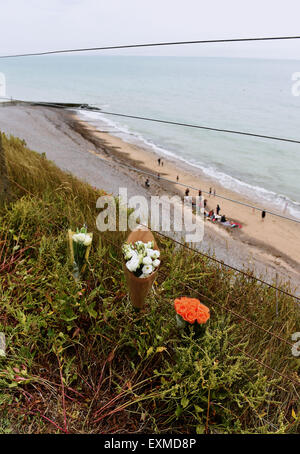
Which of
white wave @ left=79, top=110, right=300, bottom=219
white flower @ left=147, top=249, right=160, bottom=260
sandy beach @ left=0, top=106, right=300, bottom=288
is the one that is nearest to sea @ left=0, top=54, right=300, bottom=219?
white wave @ left=79, top=110, right=300, bottom=219

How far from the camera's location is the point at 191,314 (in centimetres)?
147

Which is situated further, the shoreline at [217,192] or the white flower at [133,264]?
the shoreline at [217,192]

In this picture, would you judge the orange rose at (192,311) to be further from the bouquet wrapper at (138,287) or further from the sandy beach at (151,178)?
the sandy beach at (151,178)

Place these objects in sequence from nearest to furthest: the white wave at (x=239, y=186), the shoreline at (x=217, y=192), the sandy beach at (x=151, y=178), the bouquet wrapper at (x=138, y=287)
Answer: the bouquet wrapper at (x=138, y=287) < the sandy beach at (x=151, y=178) < the shoreline at (x=217, y=192) < the white wave at (x=239, y=186)

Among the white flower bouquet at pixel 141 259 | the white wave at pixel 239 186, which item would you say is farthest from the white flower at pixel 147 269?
the white wave at pixel 239 186

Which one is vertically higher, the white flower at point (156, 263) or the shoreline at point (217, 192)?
the white flower at point (156, 263)

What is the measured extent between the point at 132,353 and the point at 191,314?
38cm

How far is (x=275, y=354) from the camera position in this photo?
159cm

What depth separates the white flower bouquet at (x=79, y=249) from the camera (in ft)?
5.87

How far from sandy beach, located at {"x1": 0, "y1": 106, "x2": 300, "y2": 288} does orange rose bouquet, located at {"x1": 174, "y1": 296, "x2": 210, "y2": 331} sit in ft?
6.42

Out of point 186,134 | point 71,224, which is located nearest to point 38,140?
point 186,134

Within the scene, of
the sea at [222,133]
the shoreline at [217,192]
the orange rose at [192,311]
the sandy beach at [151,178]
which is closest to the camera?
the orange rose at [192,311]

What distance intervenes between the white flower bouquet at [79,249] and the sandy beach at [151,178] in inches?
75.3

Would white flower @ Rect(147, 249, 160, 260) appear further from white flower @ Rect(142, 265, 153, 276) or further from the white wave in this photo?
the white wave
